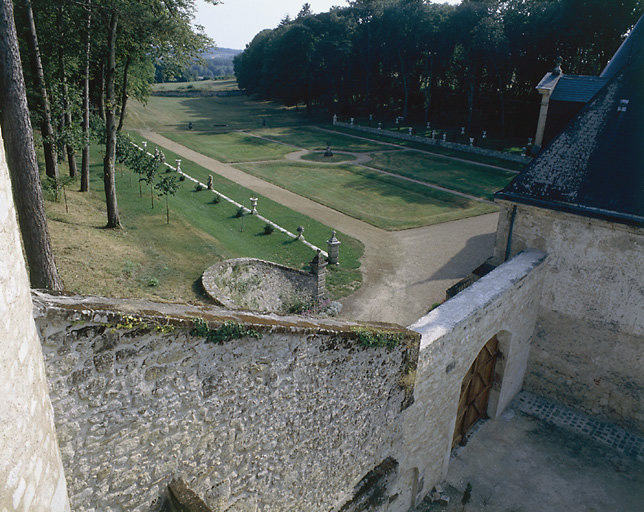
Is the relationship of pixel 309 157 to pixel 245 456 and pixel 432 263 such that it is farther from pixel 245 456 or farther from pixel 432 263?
pixel 245 456

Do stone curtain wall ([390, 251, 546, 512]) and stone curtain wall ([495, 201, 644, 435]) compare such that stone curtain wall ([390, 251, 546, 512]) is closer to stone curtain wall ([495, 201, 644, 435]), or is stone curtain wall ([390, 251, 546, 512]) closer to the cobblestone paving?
stone curtain wall ([495, 201, 644, 435])

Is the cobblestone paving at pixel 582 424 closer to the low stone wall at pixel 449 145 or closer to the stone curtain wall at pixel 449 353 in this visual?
the stone curtain wall at pixel 449 353

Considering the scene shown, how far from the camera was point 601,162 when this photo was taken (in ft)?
38.5

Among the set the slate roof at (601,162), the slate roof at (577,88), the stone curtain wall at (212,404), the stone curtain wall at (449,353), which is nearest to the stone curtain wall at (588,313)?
the slate roof at (601,162)

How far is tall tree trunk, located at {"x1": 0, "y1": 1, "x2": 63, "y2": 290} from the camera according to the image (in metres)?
8.81

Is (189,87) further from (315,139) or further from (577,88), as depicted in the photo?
(577,88)

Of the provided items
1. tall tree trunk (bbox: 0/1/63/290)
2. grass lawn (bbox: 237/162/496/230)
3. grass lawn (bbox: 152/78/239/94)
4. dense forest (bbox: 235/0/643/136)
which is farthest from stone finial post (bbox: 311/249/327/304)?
grass lawn (bbox: 152/78/239/94)

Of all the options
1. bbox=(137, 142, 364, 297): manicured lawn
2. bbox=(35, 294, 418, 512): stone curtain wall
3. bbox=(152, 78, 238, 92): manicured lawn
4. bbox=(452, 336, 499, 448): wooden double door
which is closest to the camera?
bbox=(35, 294, 418, 512): stone curtain wall

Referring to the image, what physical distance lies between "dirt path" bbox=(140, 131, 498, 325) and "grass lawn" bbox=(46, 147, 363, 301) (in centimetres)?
83

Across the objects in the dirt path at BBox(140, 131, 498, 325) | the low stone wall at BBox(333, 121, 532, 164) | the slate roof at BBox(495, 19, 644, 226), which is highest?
the slate roof at BBox(495, 19, 644, 226)

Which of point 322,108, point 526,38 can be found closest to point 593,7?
point 526,38

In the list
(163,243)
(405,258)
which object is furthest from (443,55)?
(163,243)

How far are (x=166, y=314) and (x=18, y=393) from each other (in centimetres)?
181

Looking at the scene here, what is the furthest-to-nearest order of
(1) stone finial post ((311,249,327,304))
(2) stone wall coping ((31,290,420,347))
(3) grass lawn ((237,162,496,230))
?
(3) grass lawn ((237,162,496,230)), (1) stone finial post ((311,249,327,304)), (2) stone wall coping ((31,290,420,347))
